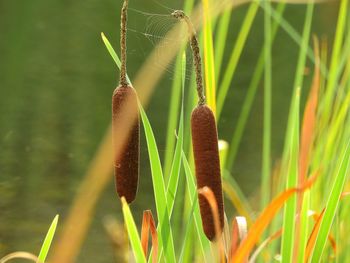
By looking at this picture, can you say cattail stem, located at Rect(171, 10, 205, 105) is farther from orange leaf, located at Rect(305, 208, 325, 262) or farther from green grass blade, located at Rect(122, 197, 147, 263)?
orange leaf, located at Rect(305, 208, 325, 262)

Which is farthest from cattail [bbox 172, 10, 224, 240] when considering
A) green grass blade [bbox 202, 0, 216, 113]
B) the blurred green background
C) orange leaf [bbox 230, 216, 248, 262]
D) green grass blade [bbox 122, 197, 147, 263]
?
the blurred green background

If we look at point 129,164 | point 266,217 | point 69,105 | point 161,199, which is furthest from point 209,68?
point 69,105

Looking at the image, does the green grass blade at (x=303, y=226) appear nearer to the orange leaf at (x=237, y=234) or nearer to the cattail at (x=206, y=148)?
the orange leaf at (x=237, y=234)

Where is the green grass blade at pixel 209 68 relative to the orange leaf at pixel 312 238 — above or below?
above

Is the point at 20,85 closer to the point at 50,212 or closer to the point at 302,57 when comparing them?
the point at 50,212

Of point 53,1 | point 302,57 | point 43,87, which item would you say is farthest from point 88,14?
point 302,57

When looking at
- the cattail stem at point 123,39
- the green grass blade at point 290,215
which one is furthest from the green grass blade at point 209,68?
the cattail stem at point 123,39

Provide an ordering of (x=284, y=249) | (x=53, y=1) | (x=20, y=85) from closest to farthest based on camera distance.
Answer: (x=284, y=249), (x=20, y=85), (x=53, y=1)

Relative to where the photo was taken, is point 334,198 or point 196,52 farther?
point 334,198

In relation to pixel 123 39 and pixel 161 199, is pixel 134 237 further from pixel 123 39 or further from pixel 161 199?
pixel 123 39
